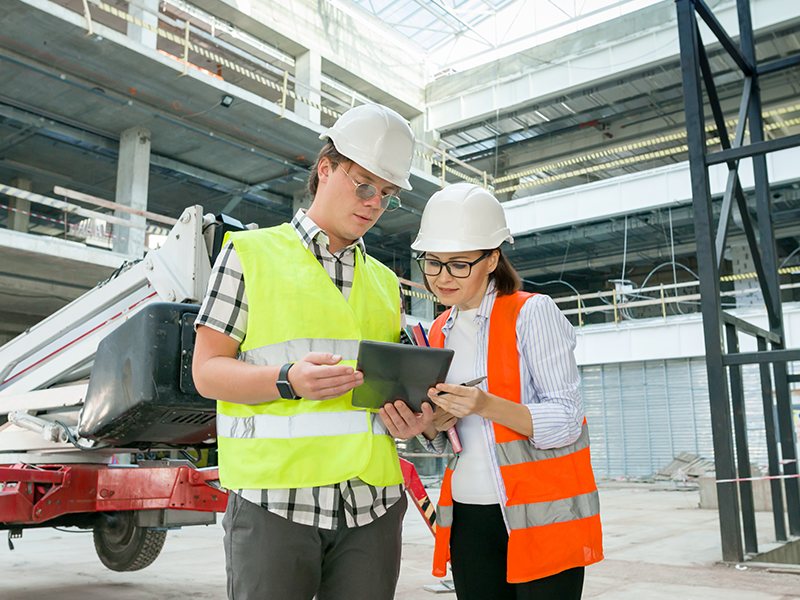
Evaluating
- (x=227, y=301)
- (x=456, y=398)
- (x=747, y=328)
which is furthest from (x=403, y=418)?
(x=747, y=328)

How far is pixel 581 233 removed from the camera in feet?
71.8

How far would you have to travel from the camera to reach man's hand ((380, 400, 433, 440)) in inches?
72.9

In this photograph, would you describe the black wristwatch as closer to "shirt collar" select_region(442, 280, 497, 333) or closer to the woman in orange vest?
the woman in orange vest

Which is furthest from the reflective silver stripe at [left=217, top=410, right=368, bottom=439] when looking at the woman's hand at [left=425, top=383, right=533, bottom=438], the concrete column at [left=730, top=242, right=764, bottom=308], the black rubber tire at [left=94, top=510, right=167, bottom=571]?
the concrete column at [left=730, top=242, right=764, bottom=308]

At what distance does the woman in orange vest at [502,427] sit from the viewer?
1.97 meters

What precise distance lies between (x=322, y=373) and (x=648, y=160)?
24359 millimetres

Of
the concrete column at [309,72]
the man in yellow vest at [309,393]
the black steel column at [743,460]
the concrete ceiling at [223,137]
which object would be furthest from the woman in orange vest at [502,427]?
the concrete column at [309,72]

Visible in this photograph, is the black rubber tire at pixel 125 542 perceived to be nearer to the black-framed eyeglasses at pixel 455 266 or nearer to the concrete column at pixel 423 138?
the black-framed eyeglasses at pixel 455 266

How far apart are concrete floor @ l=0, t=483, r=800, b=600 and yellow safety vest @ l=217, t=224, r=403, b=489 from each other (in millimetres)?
4017

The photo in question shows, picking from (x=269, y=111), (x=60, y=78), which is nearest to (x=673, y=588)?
(x=269, y=111)

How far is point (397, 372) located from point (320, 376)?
24 cm

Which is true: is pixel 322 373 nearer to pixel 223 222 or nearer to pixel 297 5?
pixel 223 222

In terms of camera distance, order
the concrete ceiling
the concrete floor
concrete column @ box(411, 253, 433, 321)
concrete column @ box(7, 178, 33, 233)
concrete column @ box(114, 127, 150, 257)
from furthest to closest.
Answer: concrete column @ box(411, 253, 433, 321), concrete column @ box(7, 178, 33, 233), concrete column @ box(114, 127, 150, 257), the concrete ceiling, the concrete floor

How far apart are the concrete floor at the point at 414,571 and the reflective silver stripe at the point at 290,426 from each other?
13.2ft
